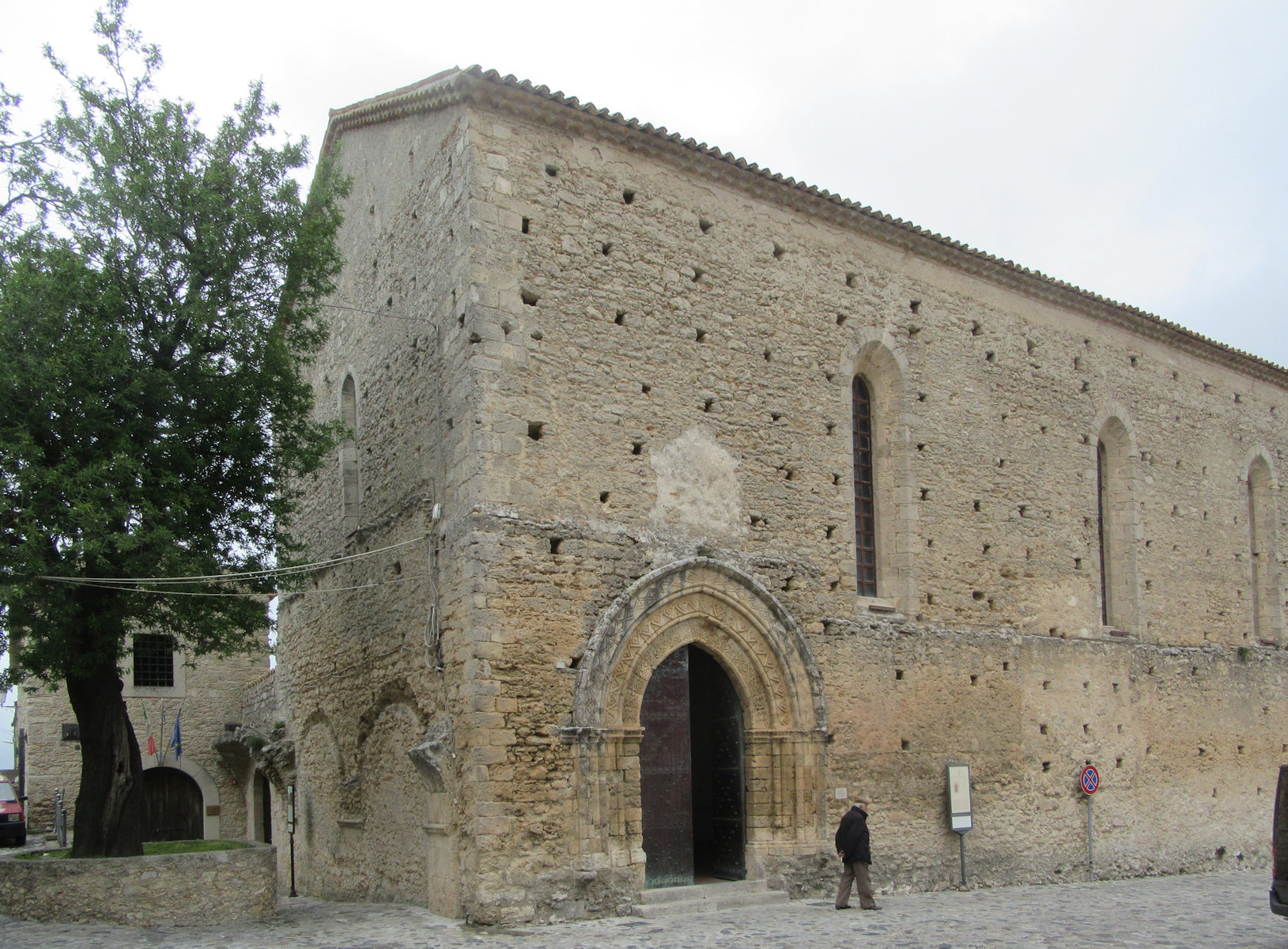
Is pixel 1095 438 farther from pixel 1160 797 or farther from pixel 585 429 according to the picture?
pixel 585 429

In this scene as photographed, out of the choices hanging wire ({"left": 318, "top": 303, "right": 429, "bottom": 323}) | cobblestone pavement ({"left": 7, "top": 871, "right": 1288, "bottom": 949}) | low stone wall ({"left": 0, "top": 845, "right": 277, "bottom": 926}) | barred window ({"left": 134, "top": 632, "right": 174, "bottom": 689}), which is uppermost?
hanging wire ({"left": 318, "top": 303, "right": 429, "bottom": 323})

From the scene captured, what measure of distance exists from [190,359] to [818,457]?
6.97 metres

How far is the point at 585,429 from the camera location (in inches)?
452

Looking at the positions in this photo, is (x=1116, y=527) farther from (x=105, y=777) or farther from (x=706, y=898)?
(x=105, y=777)

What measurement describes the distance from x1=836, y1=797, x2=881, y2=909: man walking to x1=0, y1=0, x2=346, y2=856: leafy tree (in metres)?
6.45

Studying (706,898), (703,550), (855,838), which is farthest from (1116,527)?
(706,898)

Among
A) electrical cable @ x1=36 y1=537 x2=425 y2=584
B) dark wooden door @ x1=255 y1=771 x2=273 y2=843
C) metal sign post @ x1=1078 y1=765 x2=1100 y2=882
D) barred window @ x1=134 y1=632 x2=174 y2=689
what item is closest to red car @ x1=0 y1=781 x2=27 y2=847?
barred window @ x1=134 y1=632 x2=174 y2=689

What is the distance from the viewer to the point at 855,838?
37.2ft

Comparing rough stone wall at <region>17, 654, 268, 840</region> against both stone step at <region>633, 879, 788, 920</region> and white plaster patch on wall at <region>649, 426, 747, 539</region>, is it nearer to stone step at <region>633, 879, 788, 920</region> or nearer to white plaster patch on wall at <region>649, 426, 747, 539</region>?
white plaster patch on wall at <region>649, 426, 747, 539</region>

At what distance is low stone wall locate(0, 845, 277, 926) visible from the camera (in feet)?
34.1

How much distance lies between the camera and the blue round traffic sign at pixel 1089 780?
14906 millimetres

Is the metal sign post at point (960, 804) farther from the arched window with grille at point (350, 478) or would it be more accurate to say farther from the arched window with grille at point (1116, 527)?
the arched window with grille at point (350, 478)

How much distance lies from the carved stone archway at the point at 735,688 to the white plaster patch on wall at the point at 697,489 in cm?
48

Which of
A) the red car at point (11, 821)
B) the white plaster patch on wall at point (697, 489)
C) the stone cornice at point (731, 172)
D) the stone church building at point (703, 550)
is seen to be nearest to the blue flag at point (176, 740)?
the red car at point (11, 821)
